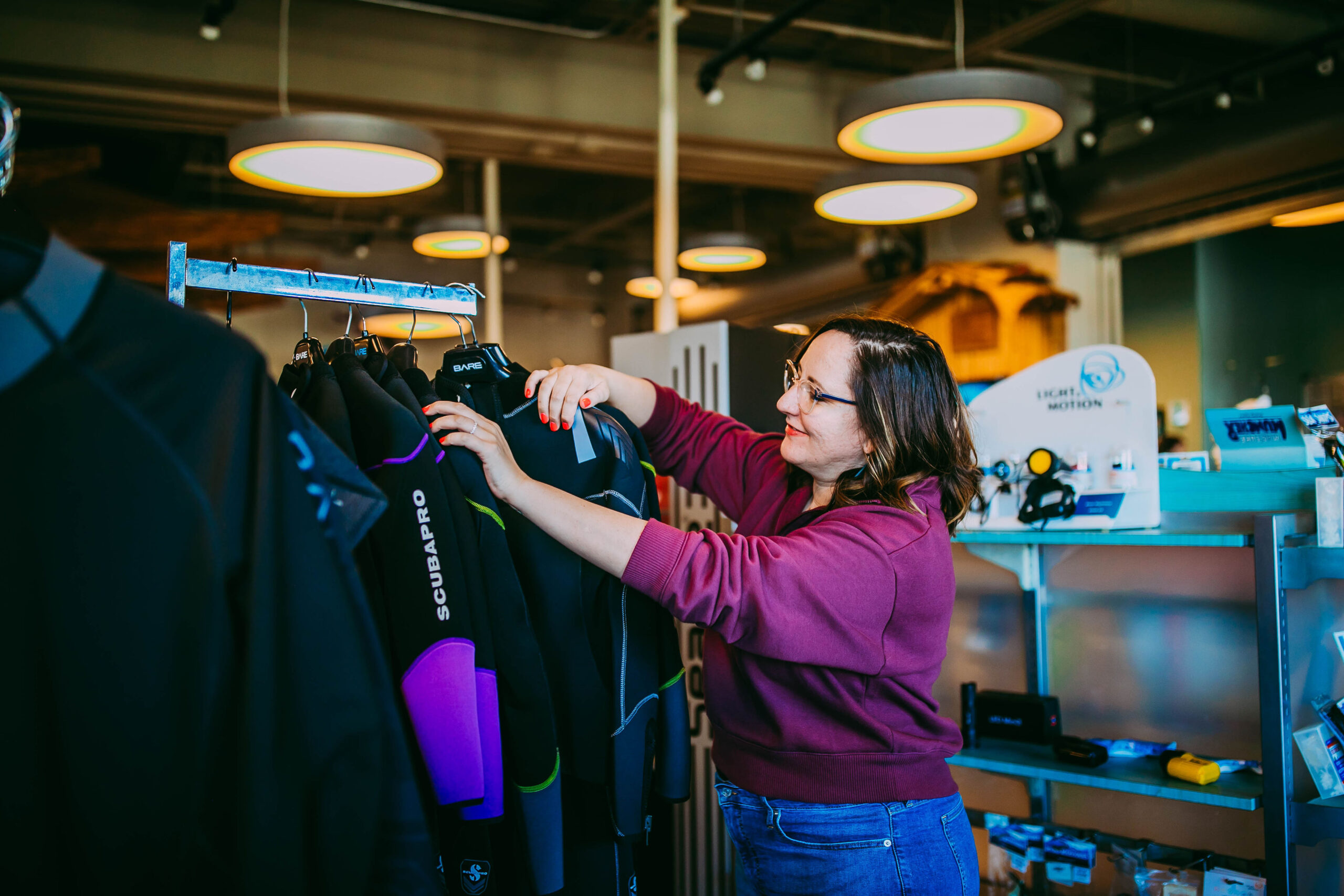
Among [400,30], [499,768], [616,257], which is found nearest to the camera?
[499,768]


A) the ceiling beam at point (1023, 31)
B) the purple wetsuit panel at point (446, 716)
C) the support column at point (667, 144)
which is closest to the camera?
the purple wetsuit panel at point (446, 716)

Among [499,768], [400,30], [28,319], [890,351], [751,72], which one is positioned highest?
[400,30]

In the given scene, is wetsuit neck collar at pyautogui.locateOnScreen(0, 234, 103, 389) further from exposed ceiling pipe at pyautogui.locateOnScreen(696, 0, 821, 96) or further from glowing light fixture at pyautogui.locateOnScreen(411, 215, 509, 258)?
glowing light fixture at pyautogui.locateOnScreen(411, 215, 509, 258)

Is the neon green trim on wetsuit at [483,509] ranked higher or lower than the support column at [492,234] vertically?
lower

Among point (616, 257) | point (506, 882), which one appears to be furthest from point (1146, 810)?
point (616, 257)

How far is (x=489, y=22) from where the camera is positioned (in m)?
5.93

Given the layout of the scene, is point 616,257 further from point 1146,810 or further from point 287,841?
point 287,841

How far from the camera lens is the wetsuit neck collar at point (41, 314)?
786 millimetres

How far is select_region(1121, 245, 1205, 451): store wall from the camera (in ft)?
21.9

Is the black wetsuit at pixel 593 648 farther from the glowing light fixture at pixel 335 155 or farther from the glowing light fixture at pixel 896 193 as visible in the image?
the glowing light fixture at pixel 896 193

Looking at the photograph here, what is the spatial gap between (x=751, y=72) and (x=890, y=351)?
4.21 m

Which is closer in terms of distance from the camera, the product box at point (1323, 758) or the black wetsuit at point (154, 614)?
the black wetsuit at point (154, 614)

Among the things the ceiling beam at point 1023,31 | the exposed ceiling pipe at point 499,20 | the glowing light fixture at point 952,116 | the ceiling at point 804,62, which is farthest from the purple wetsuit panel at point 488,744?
the ceiling beam at point 1023,31

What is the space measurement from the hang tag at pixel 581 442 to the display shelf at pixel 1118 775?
1254 mm
